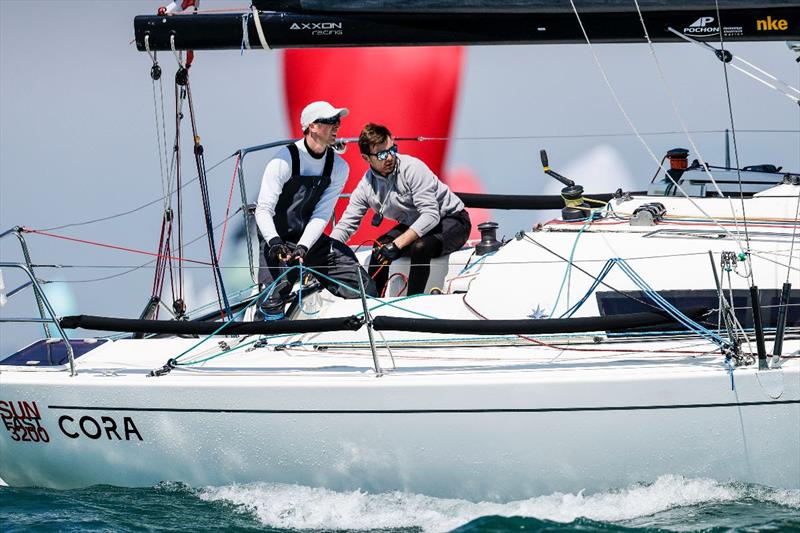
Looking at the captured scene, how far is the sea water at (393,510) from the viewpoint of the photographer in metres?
3.45

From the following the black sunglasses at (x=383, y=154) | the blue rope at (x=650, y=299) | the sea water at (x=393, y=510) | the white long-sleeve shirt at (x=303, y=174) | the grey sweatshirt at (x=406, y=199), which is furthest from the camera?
the grey sweatshirt at (x=406, y=199)

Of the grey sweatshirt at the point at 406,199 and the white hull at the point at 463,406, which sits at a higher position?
the grey sweatshirt at the point at 406,199

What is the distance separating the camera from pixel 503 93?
903cm

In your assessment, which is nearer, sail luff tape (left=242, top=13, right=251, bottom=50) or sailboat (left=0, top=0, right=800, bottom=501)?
sailboat (left=0, top=0, right=800, bottom=501)

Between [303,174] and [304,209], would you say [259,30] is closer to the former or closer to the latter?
[303,174]

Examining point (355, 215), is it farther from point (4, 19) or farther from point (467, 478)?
point (4, 19)

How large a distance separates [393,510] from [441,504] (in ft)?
0.50

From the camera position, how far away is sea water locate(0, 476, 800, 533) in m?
3.45

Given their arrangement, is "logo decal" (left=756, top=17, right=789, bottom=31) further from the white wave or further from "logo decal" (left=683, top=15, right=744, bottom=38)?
the white wave

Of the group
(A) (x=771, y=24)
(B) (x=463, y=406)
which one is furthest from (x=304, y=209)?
(A) (x=771, y=24)

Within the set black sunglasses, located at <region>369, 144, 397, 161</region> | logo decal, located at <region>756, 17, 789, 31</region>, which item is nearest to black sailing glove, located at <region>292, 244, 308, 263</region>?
black sunglasses, located at <region>369, 144, 397, 161</region>

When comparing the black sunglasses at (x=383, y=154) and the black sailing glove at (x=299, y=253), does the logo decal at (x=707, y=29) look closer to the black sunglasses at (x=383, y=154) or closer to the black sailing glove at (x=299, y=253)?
the black sunglasses at (x=383, y=154)

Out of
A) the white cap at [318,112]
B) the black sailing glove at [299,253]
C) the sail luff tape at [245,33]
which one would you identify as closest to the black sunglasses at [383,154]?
the white cap at [318,112]

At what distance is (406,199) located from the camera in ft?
15.6
